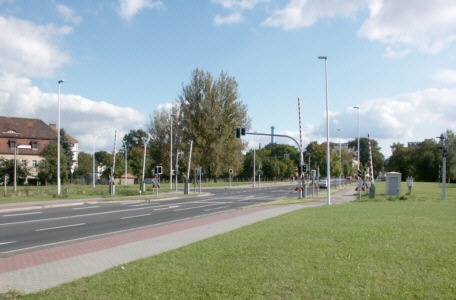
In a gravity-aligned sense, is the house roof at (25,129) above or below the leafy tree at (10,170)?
above

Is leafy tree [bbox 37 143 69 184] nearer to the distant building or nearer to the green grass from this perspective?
the distant building

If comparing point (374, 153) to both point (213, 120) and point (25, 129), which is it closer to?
point (213, 120)

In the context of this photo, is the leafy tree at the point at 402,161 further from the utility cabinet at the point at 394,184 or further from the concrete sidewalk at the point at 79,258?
the concrete sidewalk at the point at 79,258

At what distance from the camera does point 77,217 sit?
19.1m

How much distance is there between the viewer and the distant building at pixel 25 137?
72188 mm

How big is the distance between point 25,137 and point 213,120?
35543mm

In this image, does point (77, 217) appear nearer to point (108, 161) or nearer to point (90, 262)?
point (90, 262)

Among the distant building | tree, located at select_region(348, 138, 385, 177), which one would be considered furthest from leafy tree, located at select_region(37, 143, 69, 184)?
tree, located at select_region(348, 138, 385, 177)

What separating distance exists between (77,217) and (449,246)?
16.1 meters

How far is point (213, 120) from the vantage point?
67875 mm

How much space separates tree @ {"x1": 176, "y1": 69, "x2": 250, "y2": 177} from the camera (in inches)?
2643

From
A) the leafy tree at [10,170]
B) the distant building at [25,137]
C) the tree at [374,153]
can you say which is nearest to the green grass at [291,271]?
the leafy tree at [10,170]

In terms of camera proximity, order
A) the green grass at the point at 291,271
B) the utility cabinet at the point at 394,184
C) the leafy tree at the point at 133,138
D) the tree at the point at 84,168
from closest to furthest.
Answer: the green grass at the point at 291,271 < the utility cabinet at the point at 394,184 < the tree at the point at 84,168 < the leafy tree at the point at 133,138

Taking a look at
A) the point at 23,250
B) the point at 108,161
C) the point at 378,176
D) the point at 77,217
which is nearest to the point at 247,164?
the point at 108,161
